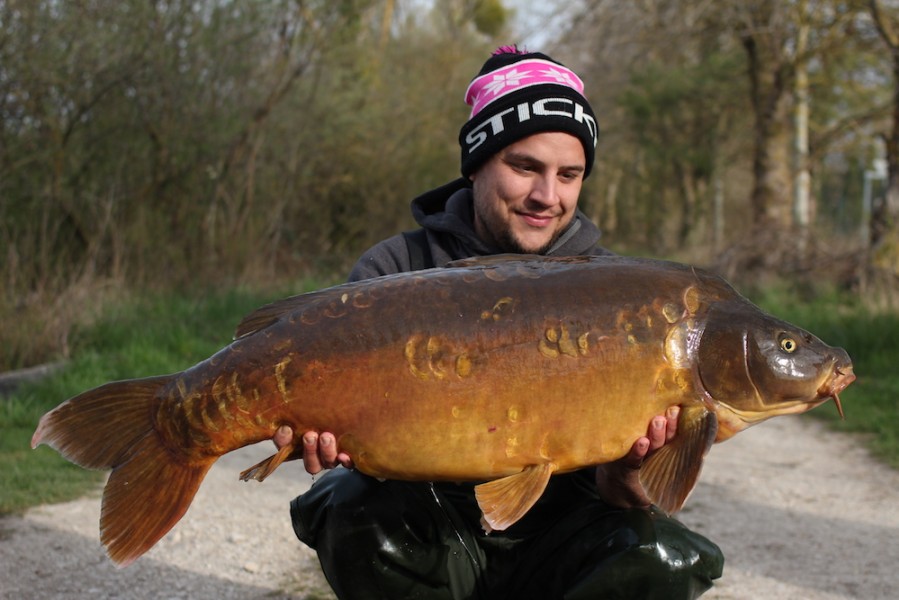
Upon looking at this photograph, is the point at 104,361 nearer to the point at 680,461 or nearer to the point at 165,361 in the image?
the point at 165,361

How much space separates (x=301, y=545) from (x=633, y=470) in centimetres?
179

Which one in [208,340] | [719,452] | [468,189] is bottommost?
[719,452]

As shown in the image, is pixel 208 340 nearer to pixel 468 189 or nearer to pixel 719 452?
pixel 719 452

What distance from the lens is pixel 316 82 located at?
34.9 ft

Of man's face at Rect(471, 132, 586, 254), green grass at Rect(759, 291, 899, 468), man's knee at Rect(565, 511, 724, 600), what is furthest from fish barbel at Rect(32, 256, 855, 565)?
green grass at Rect(759, 291, 899, 468)

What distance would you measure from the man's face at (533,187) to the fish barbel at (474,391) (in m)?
0.62

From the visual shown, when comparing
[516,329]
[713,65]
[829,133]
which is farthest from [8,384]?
[713,65]

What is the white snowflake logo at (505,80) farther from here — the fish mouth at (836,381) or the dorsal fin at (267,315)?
the fish mouth at (836,381)

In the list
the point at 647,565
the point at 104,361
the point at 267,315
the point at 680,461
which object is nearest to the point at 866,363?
the point at 104,361

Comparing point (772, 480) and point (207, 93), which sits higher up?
point (207, 93)

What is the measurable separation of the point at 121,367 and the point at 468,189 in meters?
3.74

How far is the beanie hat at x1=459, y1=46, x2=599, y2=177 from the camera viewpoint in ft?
8.84

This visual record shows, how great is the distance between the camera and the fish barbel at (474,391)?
6.49ft

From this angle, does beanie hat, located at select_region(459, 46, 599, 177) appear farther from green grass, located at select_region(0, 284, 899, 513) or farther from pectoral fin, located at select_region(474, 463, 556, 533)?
green grass, located at select_region(0, 284, 899, 513)
